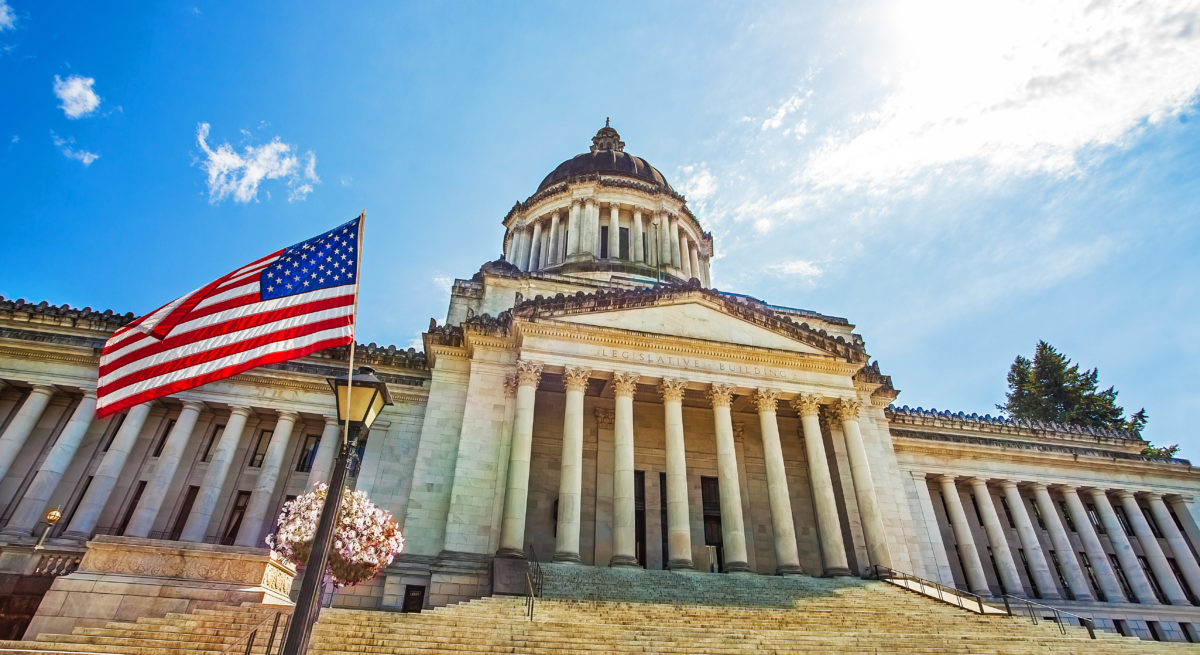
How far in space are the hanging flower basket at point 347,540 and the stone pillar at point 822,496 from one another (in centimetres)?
1595

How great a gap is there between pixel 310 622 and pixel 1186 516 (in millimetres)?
44226

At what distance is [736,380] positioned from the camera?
25.6m

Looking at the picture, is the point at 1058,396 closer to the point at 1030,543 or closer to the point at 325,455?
the point at 1030,543

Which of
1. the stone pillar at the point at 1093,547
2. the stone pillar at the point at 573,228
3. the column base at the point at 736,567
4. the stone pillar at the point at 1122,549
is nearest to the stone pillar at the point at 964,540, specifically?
the stone pillar at the point at 1093,547

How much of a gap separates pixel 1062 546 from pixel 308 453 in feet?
118

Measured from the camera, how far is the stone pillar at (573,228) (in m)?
42.2

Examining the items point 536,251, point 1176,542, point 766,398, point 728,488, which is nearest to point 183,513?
point 728,488

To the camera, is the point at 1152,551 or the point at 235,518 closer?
the point at 235,518

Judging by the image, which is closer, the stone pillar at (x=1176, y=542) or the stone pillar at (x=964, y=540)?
the stone pillar at (x=964, y=540)

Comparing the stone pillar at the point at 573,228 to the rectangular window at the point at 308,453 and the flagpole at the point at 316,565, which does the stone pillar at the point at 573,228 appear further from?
the flagpole at the point at 316,565

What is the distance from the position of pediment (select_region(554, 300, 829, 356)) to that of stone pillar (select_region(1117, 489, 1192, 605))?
20907mm

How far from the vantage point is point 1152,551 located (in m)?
30.9

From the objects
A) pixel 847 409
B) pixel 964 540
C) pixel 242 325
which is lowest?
pixel 964 540

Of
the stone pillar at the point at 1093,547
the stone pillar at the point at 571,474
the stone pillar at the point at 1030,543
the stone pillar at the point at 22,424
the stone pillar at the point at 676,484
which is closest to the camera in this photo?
the stone pillar at the point at 571,474
